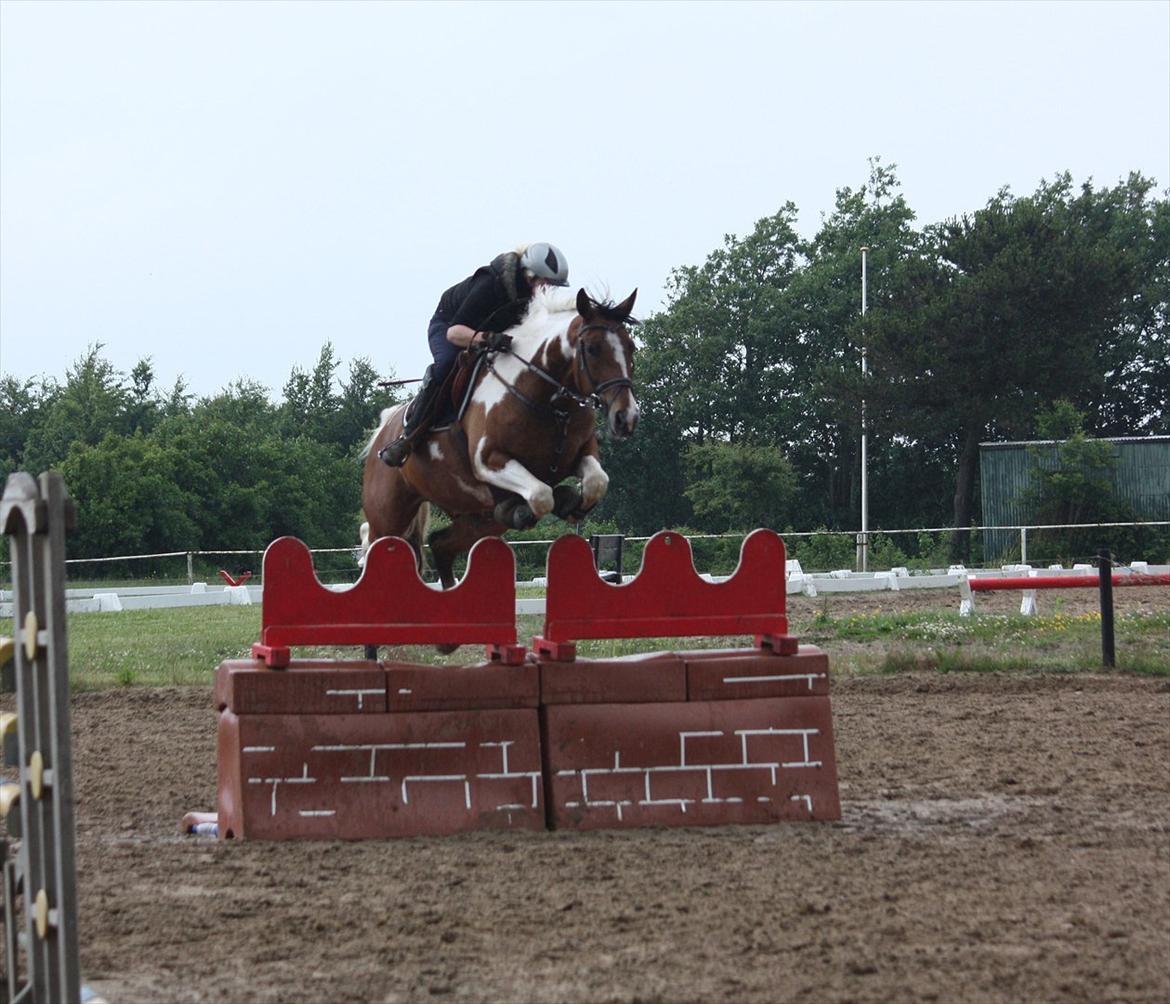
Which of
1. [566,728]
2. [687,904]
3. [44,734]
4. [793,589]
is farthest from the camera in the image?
[793,589]

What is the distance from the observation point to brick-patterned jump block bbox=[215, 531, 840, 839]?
552 centimetres

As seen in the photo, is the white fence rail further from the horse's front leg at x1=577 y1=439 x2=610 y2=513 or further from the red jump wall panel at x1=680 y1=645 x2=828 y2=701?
the red jump wall panel at x1=680 y1=645 x2=828 y2=701

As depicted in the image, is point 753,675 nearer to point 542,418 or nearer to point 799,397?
point 542,418

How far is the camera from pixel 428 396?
23.8 ft

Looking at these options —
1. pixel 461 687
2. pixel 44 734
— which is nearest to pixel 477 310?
pixel 461 687

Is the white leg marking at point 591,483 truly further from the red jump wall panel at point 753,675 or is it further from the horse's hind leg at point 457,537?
the red jump wall panel at point 753,675

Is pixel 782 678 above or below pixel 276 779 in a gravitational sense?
above

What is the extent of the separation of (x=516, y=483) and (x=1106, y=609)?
656 cm

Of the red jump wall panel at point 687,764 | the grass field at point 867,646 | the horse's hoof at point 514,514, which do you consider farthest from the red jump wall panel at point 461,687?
the grass field at point 867,646

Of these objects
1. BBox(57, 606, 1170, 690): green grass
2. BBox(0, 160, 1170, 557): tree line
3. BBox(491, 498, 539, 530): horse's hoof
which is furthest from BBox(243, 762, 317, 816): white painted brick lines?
BBox(0, 160, 1170, 557): tree line

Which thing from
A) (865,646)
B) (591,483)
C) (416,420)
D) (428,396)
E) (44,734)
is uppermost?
(428,396)

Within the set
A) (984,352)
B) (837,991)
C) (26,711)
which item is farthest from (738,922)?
(984,352)

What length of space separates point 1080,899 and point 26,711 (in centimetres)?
298

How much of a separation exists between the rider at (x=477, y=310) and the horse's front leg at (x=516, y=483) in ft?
1.85
